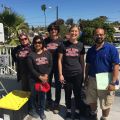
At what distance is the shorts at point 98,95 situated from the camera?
433 cm

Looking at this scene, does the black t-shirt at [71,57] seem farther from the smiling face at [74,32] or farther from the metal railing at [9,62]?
the metal railing at [9,62]

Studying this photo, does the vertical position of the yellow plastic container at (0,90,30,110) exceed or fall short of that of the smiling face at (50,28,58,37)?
it falls short

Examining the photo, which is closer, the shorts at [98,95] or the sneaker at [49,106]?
the shorts at [98,95]

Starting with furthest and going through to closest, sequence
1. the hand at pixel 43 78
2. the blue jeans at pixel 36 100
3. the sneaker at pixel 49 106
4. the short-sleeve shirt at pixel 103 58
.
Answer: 1. the sneaker at pixel 49 106
2. the blue jeans at pixel 36 100
3. the hand at pixel 43 78
4. the short-sleeve shirt at pixel 103 58

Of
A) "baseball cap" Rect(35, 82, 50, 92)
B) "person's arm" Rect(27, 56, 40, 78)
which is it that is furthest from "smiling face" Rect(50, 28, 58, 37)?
"baseball cap" Rect(35, 82, 50, 92)

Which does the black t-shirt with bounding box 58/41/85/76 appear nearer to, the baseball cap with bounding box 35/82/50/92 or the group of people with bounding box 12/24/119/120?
the group of people with bounding box 12/24/119/120

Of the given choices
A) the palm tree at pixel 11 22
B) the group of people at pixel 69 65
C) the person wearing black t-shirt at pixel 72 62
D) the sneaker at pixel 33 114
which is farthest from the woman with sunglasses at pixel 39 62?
the palm tree at pixel 11 22

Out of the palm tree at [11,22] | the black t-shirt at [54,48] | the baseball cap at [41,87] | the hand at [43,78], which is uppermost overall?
the palm tree at [11,22]

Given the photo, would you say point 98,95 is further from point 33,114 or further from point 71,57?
point 33,114

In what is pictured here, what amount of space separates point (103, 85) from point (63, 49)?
94 cm

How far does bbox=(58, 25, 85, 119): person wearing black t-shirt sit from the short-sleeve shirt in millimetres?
312

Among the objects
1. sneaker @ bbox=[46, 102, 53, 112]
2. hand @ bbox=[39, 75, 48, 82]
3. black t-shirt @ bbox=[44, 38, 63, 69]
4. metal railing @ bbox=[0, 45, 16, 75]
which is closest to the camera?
hand @ bbox=[39, 75, 48, 82]

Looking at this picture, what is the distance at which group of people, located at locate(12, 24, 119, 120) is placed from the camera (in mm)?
4223

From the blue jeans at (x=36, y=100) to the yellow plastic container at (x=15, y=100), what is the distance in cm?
Result: 13
